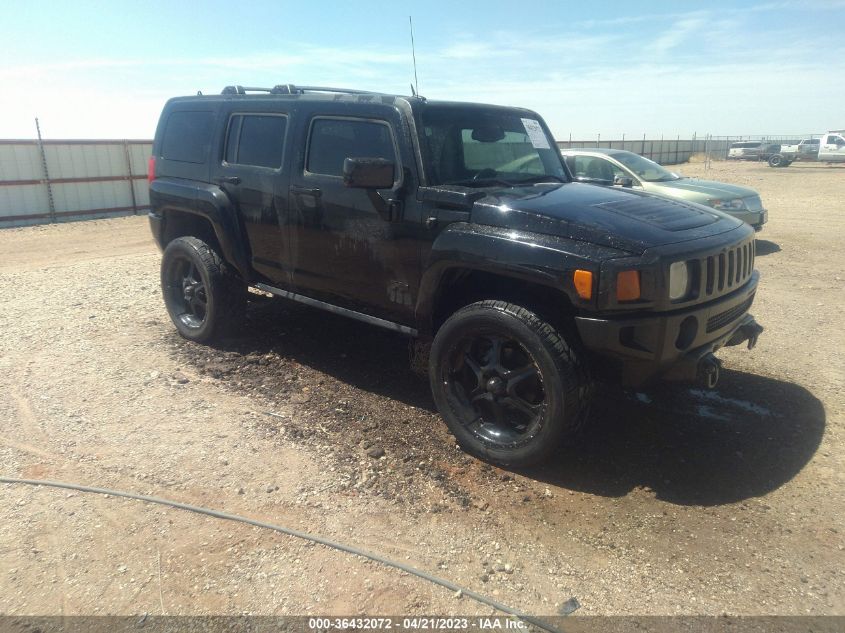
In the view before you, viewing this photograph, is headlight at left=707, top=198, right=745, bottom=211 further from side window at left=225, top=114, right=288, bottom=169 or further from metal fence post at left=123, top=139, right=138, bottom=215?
metal fence post at left=123, top=139, right=138, bottom=215

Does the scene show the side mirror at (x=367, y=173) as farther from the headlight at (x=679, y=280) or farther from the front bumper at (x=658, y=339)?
the headlight at (x=679, y=280)

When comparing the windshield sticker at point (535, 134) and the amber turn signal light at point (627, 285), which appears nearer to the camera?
the amber turn signal light at point (627, 285)

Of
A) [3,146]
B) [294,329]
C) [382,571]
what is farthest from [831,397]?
[3,146]

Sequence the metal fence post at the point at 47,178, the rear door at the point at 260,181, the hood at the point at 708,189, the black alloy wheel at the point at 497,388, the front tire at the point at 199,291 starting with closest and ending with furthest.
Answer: the black alloy wheel at the point at 497,388
the rear door at the point at 260,181
the front tire at the point at 199,291
the hood at the point at 708,189
the metal fence post at the point at 47,178

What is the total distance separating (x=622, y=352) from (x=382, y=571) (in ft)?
5.23

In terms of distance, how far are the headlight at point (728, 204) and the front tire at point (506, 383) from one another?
25.2 feet

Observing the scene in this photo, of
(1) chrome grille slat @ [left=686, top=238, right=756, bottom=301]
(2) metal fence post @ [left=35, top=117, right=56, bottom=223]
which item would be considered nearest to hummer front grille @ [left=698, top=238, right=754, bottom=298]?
(1) chrome grille slat @ [left=686, top=238, right=756, bottom=301]

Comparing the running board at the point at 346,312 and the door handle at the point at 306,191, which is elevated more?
the door handle at the point at 306,191

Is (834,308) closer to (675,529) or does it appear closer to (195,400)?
(675,529)

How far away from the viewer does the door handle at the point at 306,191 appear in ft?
14.6

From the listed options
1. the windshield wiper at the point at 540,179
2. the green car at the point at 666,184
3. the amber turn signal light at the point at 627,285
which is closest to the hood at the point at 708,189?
the green car at the point at 666,184

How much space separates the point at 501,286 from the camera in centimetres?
387

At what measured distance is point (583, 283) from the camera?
10.6 ft

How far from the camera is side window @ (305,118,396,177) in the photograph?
4203 mm
